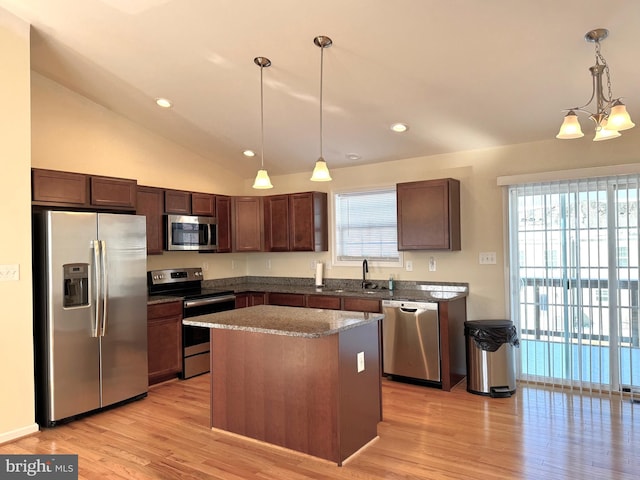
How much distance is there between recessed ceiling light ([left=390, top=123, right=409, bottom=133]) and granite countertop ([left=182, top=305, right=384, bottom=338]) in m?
1.97

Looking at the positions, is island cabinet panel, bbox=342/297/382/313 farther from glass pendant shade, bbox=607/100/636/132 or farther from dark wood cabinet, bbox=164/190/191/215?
glass pendant shade, bbox=607/100/636/132

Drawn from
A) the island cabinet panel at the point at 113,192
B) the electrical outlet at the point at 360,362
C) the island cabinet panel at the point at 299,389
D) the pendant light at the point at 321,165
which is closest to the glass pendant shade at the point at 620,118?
the pendant light at the point at 321,165

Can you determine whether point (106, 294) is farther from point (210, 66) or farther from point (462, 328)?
point (462, 328)

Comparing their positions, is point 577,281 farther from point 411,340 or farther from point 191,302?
point 191,302

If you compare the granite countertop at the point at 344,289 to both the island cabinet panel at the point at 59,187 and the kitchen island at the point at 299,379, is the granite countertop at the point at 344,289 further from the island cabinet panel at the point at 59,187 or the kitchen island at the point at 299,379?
the kitchen island at the point at 299,379

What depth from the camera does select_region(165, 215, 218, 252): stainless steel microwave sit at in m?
5.05

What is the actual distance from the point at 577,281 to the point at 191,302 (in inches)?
150

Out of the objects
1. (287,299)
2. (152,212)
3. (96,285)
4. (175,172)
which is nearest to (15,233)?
(96,285)

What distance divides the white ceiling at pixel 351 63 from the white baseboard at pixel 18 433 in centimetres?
298

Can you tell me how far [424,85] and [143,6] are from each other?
2107 mm

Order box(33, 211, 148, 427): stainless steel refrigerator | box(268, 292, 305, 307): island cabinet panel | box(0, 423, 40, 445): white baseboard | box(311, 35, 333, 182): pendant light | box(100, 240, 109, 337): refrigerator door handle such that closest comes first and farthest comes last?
box(311, 35, 333, 182): pendant light
box(0, 423, 40, 445): white baseboard
box(33, 211, 148, 427): stainless steel refrigerator
box(100, 240, 109, 337): refrigerator door handle
box(268, 292, 305, 307): island cabinet panel

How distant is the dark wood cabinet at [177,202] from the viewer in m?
5.07

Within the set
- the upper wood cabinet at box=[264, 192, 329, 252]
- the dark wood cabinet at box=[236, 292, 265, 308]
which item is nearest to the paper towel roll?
the upper wood cabinet at box=[264, 192, 329, 252]

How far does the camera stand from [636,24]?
8.61ft
